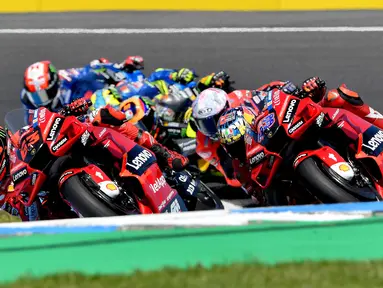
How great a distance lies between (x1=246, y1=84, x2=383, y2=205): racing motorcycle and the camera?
588 centimetres

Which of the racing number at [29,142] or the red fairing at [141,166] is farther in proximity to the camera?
the red fairing at [141,166]

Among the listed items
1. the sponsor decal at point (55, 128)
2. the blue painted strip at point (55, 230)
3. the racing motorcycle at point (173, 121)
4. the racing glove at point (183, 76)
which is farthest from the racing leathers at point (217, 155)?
the blue painted strip at point (55, 230)

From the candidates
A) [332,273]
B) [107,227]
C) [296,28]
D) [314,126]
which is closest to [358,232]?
[332,273]

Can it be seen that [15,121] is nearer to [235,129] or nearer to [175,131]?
[175,131]

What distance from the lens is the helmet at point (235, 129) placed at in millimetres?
6832

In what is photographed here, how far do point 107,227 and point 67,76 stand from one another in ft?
18.5

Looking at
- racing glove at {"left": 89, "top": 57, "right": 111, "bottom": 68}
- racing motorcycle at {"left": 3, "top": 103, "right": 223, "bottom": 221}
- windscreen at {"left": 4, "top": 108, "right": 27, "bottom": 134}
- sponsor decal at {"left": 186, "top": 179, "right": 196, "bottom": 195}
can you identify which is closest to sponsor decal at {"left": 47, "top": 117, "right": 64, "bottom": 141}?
racing motorcycle at {"left": 3, "top": 103, "right": 223, "bottom": 221}

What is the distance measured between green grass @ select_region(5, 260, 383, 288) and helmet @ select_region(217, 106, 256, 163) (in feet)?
8.53

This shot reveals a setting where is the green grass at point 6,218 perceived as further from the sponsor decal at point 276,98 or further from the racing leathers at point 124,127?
the sponsor decal at point 276,98

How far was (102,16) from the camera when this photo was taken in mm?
A: 12000

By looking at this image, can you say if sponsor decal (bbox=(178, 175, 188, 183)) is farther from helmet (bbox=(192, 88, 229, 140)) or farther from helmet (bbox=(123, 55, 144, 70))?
helmet (bbox=(123, 55, 144, 70))

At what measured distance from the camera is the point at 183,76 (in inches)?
376

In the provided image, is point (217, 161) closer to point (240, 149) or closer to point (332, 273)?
point (240, 149)

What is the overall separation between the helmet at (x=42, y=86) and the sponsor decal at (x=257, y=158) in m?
2.99
